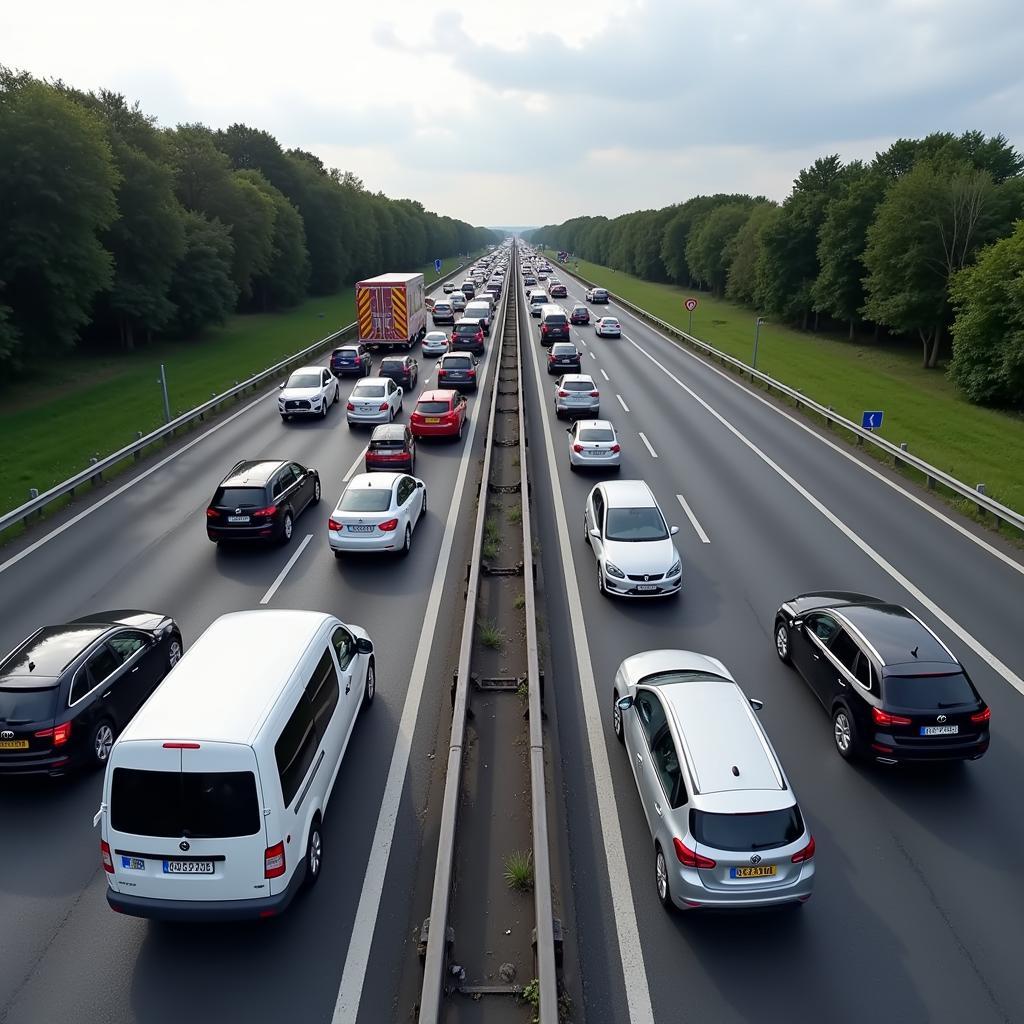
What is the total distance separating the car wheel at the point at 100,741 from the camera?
387 inches

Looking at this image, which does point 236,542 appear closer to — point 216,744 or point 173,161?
point 216,744

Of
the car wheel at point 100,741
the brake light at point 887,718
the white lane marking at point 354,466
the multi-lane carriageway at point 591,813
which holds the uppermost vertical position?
the brake light at point 887,718

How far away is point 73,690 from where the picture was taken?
9695 mm

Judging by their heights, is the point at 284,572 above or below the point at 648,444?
above

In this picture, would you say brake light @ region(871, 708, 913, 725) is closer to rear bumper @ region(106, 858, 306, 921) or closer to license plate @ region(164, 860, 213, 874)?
rear bumper @ region(106, 858, 306, 921)

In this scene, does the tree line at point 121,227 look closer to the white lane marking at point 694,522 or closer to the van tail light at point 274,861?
the white lane marking at point 694,522

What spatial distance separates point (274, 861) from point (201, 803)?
0.83 metres

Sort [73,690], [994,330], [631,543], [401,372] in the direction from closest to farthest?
1. [73,690]
2. [631,543]
3. [401,372]
4. [994,330]

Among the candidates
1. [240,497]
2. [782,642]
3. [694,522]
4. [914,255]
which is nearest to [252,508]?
[240,497]

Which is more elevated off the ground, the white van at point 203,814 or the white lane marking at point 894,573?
the white van at point 203,814

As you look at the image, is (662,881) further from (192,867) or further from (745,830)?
(192,867)

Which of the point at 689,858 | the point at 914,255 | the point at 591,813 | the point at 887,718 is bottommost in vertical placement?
the point at 591,813

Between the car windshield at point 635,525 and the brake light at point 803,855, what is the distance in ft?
27.2

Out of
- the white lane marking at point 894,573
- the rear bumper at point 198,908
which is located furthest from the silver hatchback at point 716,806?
the white lane marking at point 894,573
